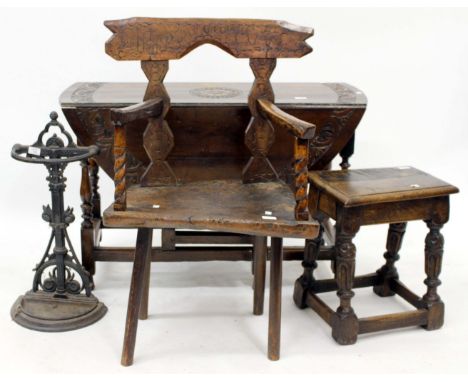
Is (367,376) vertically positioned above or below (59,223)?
below

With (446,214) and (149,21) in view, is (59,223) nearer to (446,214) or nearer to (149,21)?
(149,21)

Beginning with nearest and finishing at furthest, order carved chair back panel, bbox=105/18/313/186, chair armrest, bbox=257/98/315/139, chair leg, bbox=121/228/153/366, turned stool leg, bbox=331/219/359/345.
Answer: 1. chair armrest, bbox=257/98/315/139
2. chair leg, bbox=121/228/153/366
3. turned stool leg, bbox=331/219/359/345
4. carved chair back panel, bbox=105/18/313/186

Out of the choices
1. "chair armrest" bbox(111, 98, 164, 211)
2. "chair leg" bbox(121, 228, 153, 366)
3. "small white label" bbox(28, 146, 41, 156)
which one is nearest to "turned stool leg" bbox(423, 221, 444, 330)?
"chair leg" bbox(121, 228, 153, 366)

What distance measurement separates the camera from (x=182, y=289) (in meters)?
4.34

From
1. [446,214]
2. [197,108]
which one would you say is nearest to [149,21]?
[197,108]

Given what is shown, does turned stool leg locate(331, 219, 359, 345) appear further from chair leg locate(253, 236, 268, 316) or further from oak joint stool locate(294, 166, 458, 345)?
chair leg locate(253, 236, 268, 316)

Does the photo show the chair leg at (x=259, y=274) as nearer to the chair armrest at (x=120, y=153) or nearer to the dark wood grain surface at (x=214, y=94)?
the dark wood grain surface at (x=214, y=94)

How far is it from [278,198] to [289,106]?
557 millimetres

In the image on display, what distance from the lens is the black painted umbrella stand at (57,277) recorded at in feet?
12.6

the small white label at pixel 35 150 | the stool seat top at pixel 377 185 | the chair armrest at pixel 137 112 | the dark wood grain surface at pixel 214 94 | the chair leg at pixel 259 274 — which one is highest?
the chair armrest at pixel 137 112

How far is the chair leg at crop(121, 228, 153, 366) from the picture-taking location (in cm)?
352

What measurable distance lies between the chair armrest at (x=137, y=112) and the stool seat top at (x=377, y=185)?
701mm

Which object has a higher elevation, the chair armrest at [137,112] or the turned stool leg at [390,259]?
the chair armrest at [137,112]

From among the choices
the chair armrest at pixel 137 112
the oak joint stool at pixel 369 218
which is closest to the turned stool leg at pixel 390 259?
the oak joint stool at pixel 369 218
